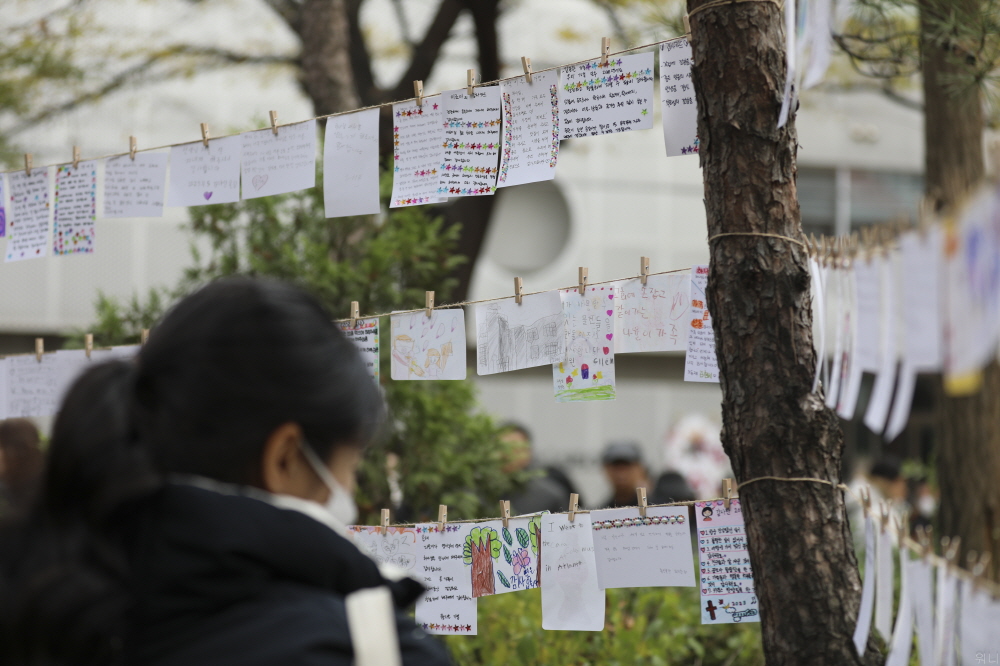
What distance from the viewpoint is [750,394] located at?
2.38 m

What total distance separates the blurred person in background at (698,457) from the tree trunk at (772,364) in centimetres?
814

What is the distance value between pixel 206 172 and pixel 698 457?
8945 millimetres

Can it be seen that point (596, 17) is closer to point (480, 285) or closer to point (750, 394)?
point (480, 285)

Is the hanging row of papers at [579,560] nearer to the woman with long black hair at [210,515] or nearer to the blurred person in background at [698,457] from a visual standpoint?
the woman with long black hair at [210,515]

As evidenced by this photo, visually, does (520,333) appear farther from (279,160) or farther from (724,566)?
(279,160)

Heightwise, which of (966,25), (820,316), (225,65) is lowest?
(820,316)

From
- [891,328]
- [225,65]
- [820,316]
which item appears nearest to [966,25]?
[820,316]

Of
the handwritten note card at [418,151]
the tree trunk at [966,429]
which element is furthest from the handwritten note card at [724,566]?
the tree trunk at [966,429]

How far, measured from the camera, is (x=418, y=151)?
123 inches

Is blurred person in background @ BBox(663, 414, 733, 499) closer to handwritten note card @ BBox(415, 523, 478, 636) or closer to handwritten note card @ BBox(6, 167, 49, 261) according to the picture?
handwritten note card @ BBox(415, 523, 478, 636)

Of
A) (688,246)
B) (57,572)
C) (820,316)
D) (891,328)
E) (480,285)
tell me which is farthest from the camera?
(688,246)

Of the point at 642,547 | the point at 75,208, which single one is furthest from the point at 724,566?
the point at 75,208

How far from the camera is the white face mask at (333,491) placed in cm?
125

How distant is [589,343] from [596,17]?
9774 mm
